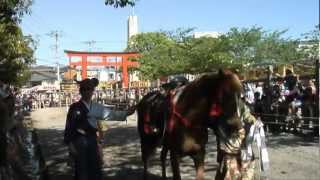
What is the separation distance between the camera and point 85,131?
Answer: 7.14 metres

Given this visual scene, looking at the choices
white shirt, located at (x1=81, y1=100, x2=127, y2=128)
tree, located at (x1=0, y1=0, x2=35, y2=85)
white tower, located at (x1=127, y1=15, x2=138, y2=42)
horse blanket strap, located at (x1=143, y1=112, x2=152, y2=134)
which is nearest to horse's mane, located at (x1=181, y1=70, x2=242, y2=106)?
white shirt, located at (x1=81, y1=100, x2=127, y2=128)

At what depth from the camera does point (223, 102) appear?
7352 millimetres

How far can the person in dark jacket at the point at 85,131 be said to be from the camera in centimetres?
707

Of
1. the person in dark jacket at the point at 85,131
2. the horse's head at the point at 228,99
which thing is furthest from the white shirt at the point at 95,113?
the horse's head at the point at 228,99

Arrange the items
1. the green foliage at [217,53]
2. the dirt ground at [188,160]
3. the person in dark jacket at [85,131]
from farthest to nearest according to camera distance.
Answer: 1. the green foliage at [217,53]
2. the dirt ground at [188,160]
3. the person in dark jacket at [85,131]

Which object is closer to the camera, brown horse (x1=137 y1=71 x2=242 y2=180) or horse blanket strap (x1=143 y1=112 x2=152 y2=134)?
brown horse (x1=137 y1=71 x2=242 y2=180)

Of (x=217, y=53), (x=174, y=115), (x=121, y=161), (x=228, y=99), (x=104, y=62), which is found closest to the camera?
(x=228, y=99)

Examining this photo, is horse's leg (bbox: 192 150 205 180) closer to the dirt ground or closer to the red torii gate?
the dirt ground

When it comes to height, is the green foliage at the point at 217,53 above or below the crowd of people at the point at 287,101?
above

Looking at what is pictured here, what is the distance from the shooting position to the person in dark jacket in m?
7.07

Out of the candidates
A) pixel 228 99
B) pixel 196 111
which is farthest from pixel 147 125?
pixel 228 99

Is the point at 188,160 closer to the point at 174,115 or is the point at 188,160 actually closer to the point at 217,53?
the point at 174,115

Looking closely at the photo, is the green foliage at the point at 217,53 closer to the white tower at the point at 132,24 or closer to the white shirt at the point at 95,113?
the white shirt at the point at 95,113

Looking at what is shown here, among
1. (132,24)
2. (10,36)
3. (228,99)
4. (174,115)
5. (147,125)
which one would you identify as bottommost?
(147,125)
